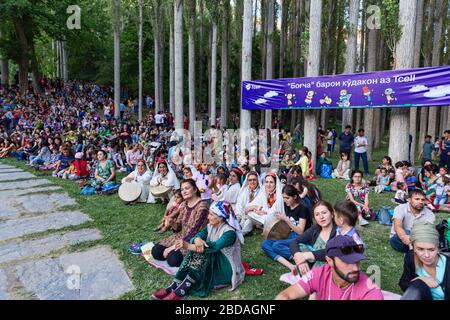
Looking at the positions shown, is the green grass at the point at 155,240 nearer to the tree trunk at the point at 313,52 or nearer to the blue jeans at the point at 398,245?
the blue jeans at the point at 398,245

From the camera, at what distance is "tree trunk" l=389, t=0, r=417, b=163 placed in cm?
948

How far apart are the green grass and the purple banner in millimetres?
2602

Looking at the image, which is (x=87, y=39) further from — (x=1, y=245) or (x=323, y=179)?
(x=1, y=245)

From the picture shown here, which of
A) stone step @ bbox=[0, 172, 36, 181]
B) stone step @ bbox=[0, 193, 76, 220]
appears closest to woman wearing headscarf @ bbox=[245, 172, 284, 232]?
stone step @ bbox=[0, 193, 76, 220]

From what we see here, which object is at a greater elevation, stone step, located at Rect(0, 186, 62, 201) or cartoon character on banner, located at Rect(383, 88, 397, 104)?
cartoon character on banner, located at Rect(383, 88, 397, 104)

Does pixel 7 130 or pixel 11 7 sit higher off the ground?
pixel 11 7

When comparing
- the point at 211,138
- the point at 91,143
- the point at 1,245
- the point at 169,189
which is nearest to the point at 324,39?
the point at 211,138

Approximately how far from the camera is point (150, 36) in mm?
30484

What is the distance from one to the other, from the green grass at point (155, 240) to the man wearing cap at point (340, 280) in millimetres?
1273

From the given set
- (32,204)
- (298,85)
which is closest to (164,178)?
(32,204)

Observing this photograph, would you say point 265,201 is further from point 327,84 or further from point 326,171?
point 326,171

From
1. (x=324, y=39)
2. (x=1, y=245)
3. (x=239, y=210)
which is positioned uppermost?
(x=324, y=39)

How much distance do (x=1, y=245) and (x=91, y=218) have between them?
1.78 metres

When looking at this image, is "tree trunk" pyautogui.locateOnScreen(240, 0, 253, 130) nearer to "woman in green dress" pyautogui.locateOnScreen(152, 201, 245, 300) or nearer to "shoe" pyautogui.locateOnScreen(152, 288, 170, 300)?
"woman in green dress" pyautogui.locateOnScreen(152, 201, 245, 300)
